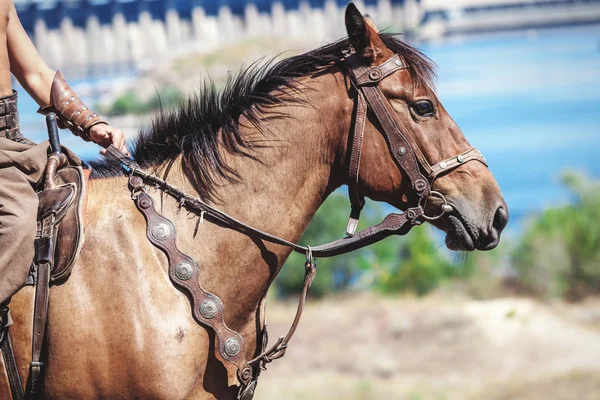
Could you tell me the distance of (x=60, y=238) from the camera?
10.1ft

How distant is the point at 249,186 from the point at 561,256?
26939mm

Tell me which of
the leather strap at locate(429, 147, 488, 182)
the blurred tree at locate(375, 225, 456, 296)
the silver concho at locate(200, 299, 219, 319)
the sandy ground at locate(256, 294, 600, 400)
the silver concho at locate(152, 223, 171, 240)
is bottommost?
the blurred tree at locate(375, 225, 456, 296)

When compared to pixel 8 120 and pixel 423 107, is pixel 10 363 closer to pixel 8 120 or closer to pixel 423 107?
pixel 8 120

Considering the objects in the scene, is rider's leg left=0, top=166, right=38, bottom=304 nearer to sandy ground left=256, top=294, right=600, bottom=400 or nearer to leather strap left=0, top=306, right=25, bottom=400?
leather strap left=0, top=306, right=25, bottom=400

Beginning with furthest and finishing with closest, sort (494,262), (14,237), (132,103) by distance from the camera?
(132,103) → (494,262) → (14,237)

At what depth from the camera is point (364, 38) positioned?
329cm

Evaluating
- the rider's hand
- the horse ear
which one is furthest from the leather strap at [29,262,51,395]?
the horse ear

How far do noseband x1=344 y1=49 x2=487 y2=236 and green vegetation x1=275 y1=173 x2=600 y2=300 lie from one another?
76.4 feet

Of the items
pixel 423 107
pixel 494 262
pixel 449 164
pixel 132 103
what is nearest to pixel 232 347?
pixel 449 164

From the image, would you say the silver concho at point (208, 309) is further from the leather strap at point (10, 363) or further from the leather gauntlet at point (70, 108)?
the leather gauntlet at point (70, 108)

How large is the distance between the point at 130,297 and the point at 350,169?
110 centimetres

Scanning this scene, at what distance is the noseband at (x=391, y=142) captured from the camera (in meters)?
3.24

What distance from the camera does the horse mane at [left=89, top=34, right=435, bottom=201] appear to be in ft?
10.9

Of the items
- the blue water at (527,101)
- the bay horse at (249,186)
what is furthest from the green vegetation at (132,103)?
the bay horse at (249,186)
